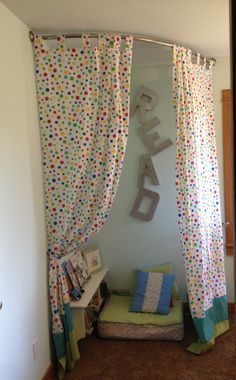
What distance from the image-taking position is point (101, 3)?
1904 millimetres

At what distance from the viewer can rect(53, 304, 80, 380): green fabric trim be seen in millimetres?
2385

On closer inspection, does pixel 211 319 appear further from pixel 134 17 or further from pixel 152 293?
pixel 134 17

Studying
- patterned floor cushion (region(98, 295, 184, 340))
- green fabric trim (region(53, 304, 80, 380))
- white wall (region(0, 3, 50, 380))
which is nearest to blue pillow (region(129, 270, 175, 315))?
patterned floor cushion (region(98, 295, 184, 340))

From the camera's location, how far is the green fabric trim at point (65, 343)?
2385 millimetres

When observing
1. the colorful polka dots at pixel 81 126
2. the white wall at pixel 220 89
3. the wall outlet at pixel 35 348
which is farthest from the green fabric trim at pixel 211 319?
the wall outlet at pixel 35 348

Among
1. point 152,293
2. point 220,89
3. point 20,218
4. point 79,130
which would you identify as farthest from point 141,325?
point 220,89

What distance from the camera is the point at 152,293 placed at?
3053mm

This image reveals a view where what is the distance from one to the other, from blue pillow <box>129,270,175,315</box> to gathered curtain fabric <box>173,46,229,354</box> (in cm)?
42

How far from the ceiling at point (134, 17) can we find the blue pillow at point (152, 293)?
79.8 inches

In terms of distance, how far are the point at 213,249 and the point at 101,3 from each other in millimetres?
1998

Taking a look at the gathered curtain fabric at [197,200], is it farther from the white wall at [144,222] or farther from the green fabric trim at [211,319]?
the white wall at [144,222]

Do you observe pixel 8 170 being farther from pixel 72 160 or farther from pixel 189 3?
pixel 189 3

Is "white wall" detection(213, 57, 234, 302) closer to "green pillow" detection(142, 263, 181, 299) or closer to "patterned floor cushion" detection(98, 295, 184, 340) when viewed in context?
"green pillow" detection(142, 263, 181, 299)

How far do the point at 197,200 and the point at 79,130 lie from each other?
40.4 inches
